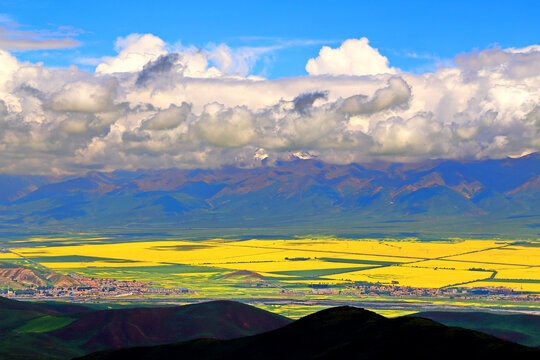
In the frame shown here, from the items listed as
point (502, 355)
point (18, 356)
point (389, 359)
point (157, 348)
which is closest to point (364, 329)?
point (389, 359)

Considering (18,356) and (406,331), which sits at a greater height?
(406,331)

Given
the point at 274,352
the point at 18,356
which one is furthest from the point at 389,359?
the point at 18,356

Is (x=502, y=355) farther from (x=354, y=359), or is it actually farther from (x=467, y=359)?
(x=354, y=359)

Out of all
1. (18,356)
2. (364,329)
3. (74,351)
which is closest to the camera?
(364,329)

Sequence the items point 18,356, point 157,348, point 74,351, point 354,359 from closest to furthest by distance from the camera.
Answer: point 354,359 < point 157,348 < point 18,356 < point 74,351

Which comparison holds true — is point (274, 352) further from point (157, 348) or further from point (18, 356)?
point (18, 356)

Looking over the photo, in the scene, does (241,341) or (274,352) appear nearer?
(274,352)
